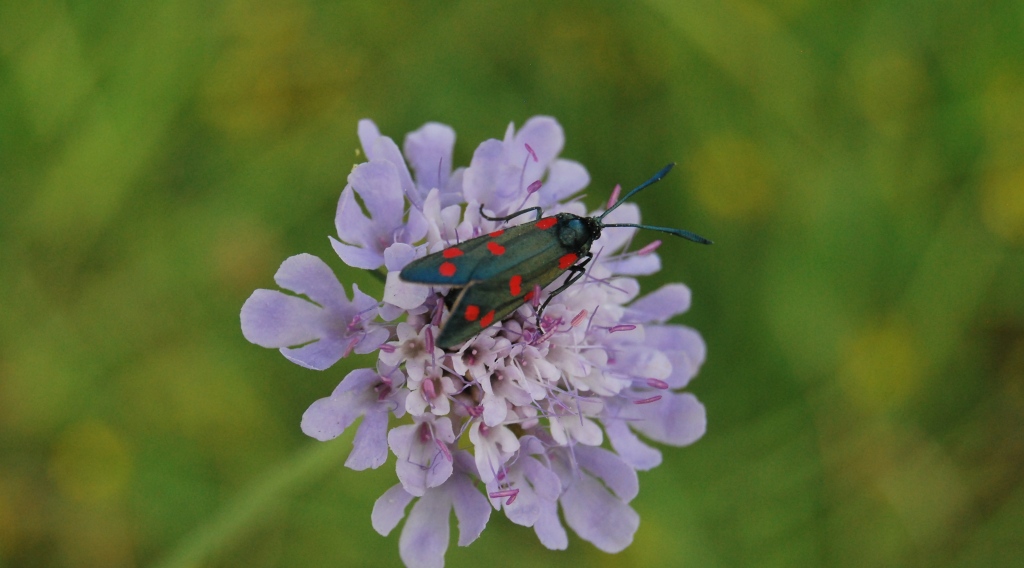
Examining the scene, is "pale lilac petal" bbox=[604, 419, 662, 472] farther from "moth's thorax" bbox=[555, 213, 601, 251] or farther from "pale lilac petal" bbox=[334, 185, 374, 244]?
"pale lilac petal" bbox=[334, 185, 374, 244]

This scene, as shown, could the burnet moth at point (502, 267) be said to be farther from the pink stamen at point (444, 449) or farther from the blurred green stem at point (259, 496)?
the blurred green stem at point (259, 496)

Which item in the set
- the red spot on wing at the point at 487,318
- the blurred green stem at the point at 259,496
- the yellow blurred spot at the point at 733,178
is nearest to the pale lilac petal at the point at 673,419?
the red spot on wing at the point at 487,318

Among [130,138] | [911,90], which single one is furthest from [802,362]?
[130,138]

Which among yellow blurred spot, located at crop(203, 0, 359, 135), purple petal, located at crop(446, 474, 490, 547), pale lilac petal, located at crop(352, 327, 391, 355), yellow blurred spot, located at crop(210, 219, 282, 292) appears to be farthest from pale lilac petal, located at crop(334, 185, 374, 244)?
yellow blurred spot, located at crop(203, 0, 359, 135)

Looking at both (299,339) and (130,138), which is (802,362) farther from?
(130,138)

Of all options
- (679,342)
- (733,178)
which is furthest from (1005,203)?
(679,342)

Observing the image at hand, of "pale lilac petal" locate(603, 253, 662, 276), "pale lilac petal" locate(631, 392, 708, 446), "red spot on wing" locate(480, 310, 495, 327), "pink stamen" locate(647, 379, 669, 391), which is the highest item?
"pale lilac petal" locate(603, 253, 662, 276)
